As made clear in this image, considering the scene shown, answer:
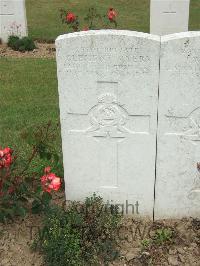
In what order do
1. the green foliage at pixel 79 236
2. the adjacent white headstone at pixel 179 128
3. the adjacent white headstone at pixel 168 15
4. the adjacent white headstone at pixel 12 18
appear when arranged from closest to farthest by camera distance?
the adjacent white headstone at pixel 179 128 → the green foliage at pixel 79 236 → the adjacent white headstone at pixel 12 18 → the adjacent white headstone at pixel 168 15

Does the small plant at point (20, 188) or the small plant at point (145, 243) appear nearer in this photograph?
the small plant at point (20, 188)

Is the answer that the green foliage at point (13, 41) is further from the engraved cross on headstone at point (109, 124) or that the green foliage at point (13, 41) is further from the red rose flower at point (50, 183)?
the red rose flower at point (50, 183)

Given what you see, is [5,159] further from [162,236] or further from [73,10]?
[73,10]

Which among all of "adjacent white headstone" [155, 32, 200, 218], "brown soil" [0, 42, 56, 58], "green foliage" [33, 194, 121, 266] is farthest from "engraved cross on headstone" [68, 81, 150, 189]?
"brown soil" [0, 42, 56, 58]

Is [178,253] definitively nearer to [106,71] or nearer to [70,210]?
[70,210]

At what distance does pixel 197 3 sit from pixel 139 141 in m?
11.9

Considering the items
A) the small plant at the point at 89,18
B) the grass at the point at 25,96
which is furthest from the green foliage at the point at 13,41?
the small plant at the point at 89,18

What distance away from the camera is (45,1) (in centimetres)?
1501

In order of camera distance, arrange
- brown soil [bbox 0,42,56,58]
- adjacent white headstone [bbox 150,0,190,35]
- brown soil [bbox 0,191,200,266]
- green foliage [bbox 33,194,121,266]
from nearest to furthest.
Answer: green foliage [bbox 33,194,121,266], brown soil [bbox 0,191,200,266], brown soil [bbox 0,42,56,58], adjacent white headstone [bbox 150,0,190,35]

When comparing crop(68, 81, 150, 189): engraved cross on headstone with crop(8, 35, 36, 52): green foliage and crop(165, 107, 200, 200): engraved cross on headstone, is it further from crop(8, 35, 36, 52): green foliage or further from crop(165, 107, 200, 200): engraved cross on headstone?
crop(8, 35, 36, 52): green foliage

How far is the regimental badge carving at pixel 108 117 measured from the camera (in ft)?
10.7

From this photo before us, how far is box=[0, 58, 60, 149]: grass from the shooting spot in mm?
5791

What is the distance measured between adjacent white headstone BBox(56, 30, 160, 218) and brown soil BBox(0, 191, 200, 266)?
19cm

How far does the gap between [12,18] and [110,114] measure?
710 centimetres
